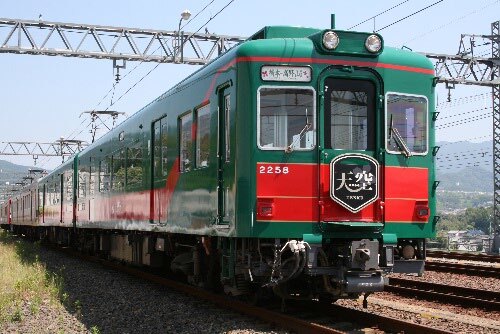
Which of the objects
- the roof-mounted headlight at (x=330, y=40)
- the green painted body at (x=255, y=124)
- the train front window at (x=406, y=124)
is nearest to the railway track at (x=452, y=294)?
the green painted body at (x=255, y=124)

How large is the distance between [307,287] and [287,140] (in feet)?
7.03

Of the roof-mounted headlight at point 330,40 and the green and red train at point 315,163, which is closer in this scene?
the green and red train at point 315,163

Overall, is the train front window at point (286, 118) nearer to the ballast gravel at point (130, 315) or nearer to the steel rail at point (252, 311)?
the steel rail at point (252, 311)

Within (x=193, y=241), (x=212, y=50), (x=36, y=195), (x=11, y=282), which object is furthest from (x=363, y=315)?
(x=36, y=195)

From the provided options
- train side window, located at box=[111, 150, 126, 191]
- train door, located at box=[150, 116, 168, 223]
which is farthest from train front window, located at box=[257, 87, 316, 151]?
train side window, located at box=[111, 150, 126, 191]

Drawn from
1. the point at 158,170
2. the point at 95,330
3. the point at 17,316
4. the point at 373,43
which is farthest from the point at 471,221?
→ the point at 95,330

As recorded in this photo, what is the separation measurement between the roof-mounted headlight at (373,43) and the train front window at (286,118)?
107 cm

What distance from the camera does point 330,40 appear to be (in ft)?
32.5

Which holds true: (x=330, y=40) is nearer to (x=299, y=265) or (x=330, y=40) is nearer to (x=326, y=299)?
(x=299, y=265)

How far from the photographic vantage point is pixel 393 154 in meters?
10.1

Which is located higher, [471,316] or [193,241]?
[193,241]

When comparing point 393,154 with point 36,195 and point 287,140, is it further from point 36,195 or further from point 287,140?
point 36,195

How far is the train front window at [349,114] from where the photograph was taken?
988 cm

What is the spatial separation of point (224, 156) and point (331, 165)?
1.49 m
